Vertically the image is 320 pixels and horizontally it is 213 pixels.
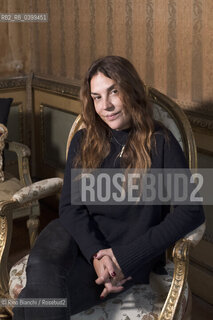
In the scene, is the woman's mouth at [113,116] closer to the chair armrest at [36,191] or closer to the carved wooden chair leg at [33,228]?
the chair armrest at [36,191]

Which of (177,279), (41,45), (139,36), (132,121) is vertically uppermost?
(139,36)

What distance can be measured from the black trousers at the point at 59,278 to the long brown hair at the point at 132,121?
344mm

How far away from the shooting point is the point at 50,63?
370cm

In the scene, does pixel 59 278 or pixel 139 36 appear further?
pixel 139 36

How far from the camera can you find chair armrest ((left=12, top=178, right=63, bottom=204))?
86.0 inches

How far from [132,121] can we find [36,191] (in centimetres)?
56

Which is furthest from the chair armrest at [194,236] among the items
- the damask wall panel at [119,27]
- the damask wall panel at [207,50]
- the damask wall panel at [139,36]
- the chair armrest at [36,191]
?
the damask wall panel at [119,27]

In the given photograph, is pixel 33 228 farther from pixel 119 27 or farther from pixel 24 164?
pixel 119 27

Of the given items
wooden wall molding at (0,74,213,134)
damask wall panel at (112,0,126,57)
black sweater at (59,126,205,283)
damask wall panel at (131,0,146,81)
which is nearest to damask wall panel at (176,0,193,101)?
wooden wall molding at (0,74,213,134)

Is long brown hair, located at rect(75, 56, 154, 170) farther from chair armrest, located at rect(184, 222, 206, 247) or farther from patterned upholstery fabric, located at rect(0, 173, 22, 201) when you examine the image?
patterned upholstery fabric, located at rect(0, 173, 22, 201)

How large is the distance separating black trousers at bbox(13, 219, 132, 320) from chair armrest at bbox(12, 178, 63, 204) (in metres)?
0.27

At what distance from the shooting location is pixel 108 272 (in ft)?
5.82

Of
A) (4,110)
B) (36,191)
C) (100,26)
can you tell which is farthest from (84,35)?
(36,191)

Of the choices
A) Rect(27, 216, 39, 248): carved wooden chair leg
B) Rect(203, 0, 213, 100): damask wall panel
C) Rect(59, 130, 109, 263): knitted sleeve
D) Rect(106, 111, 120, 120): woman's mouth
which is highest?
Rect(203, 0, 213, 100): damask wall panel
